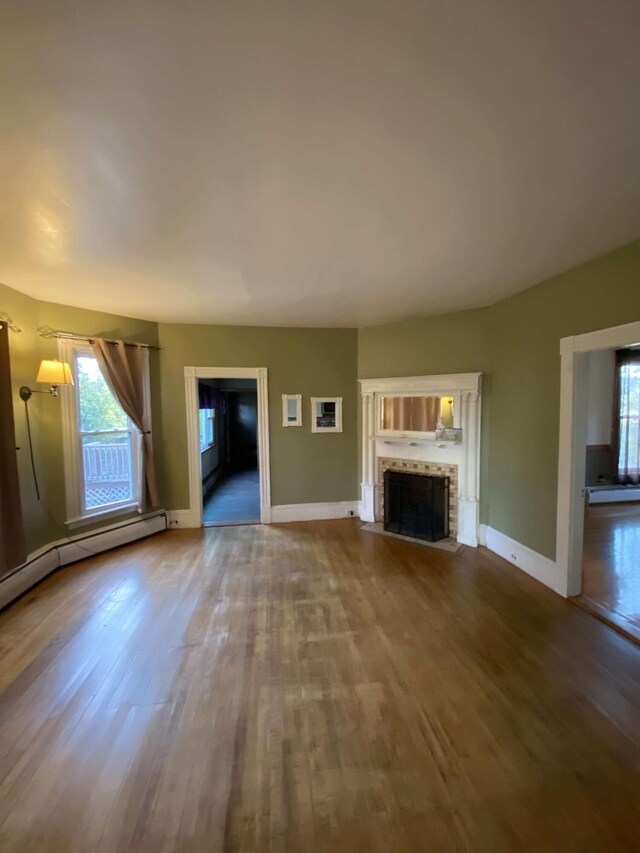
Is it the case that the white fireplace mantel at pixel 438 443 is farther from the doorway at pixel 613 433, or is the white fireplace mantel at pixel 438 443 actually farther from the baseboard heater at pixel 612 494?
the baseboard heater at pixel 612 494

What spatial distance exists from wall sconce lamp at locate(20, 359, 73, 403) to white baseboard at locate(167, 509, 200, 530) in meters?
2.04

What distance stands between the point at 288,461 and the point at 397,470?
4.75ft

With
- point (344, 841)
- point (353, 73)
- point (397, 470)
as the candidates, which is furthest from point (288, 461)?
point (353, 73)

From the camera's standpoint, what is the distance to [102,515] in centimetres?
399

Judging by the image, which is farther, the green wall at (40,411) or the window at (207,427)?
the window at (207,427)

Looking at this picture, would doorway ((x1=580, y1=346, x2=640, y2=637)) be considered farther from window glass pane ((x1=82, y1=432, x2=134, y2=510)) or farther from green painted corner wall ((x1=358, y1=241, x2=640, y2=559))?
window glass pane ((x1=82, y1=432, x2=134, y2=510))

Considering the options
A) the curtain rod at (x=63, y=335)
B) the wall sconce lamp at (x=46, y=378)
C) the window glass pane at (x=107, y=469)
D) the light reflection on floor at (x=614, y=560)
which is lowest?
the light reflection on floor at (x=614, y=560)

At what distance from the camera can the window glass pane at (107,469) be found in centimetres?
396

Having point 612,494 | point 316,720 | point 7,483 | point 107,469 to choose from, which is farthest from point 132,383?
point 612,494

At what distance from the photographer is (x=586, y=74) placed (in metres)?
1.12

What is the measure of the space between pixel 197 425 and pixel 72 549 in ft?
6.13

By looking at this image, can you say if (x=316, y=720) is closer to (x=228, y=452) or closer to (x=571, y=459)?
(x=571, y=459)

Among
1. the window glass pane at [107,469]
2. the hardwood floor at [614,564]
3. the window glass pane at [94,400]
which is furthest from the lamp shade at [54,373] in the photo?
the hardwood floor at [614,564]

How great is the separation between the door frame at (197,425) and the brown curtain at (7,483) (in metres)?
1.92
